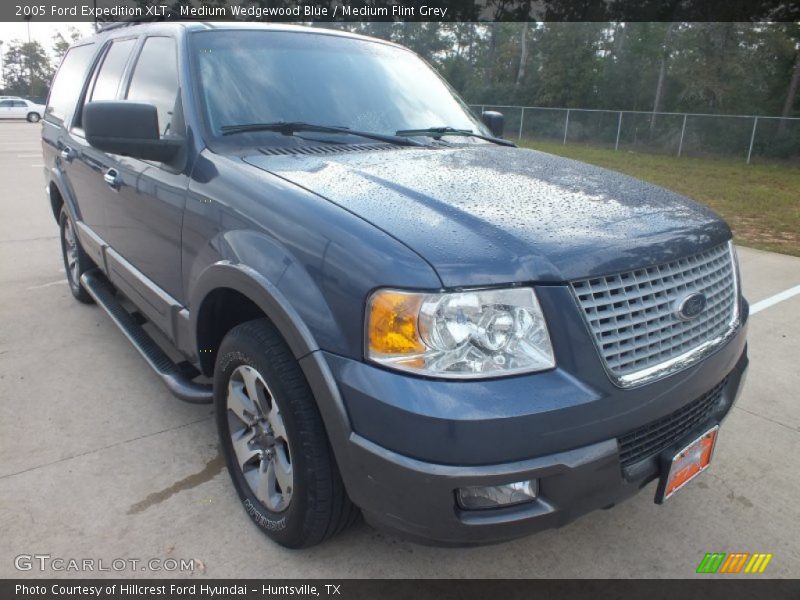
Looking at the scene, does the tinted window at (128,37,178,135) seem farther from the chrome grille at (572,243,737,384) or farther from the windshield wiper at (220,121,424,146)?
the chrome grille at (572,243,737,384)

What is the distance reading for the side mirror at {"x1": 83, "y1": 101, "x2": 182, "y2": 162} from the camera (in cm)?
245

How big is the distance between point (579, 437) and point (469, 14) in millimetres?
37818

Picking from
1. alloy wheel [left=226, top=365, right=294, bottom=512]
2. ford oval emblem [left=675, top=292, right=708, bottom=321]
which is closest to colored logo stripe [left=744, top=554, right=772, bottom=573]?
ford oval emblem [left=675, top=292, right=708, bottom=321]

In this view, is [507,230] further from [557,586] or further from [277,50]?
[277,50]

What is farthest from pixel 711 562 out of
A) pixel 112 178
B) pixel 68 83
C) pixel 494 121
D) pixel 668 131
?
pixel 668 131

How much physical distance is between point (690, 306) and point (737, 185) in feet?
47.3

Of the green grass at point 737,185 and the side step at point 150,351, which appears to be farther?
the green grass at point 737,185

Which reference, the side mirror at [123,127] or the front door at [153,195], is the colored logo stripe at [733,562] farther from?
the side mirror at [123,127]

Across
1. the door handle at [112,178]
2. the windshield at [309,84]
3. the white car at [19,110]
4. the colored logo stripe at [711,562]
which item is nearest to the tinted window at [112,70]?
the door handle at [112,178]

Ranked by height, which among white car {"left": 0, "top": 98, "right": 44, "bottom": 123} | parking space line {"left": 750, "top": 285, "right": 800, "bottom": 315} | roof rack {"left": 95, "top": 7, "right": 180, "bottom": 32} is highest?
roof rack {"left": 95, "top": 7, "right": 180, "bottom": 32}

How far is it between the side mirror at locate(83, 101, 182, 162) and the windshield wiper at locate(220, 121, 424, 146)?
29 centimetres

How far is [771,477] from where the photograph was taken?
9.20 feet

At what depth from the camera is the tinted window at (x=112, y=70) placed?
140 inches

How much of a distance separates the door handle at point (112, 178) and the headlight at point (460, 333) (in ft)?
7.33
